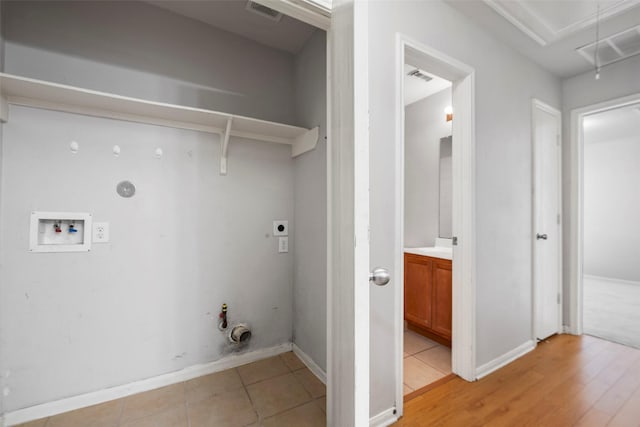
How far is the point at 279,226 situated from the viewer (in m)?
2.34

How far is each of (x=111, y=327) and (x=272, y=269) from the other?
3.82 feet

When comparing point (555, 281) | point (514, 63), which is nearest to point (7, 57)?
point (514, 63)

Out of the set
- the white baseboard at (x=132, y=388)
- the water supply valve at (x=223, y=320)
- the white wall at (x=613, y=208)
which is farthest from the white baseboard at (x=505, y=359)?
the white wall at (x=613, y=208)

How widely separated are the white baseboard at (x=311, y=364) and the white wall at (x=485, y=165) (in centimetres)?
53

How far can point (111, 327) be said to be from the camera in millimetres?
1743

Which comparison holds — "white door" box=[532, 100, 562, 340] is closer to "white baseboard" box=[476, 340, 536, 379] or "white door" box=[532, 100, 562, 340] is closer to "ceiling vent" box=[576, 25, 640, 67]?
"white baseboard" box=[476, 340, 536, 379]

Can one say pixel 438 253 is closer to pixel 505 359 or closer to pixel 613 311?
pixel 505 359

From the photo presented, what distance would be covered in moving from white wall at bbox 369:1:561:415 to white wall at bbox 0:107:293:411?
3.59 feet

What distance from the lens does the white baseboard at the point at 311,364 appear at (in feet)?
6.25

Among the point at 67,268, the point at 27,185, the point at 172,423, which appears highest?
the point at 27,185

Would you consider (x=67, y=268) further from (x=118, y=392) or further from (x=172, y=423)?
(x=172, y=423)

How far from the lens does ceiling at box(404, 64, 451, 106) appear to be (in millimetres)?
2688

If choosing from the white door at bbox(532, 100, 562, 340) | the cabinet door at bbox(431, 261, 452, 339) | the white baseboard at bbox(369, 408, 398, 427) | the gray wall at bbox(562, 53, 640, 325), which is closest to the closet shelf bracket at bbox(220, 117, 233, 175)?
the white baseboard at bbox(369, 408, 398, 427)

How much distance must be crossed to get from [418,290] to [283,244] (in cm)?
147
